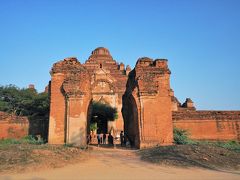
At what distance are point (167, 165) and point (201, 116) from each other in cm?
853

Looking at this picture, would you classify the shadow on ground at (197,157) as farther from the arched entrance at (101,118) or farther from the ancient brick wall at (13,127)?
the arched entrance at (101,118)

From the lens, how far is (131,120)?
16.8m

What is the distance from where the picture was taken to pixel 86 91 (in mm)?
14727

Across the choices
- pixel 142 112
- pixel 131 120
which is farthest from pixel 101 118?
pixel 142 112

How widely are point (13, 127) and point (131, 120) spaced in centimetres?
811

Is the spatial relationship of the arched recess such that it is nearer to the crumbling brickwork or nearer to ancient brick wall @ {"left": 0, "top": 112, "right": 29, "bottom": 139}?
the crumbling brickwork

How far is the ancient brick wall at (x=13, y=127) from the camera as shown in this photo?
683 inches

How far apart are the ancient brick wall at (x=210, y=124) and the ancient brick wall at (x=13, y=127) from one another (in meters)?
10.2

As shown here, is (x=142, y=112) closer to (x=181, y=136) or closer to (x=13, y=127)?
(x=181, y=136)

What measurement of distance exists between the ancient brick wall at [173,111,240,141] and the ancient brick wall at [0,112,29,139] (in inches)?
400

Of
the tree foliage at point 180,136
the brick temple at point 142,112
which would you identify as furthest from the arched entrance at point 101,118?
the tree foliage at point 180,136

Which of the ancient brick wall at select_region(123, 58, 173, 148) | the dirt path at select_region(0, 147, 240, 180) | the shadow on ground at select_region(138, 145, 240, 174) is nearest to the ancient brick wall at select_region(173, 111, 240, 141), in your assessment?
the ancient brick wall at select_region(123, 58, 173, 148)

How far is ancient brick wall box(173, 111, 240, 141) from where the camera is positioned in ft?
54.4

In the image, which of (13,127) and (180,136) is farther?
(13,127)
